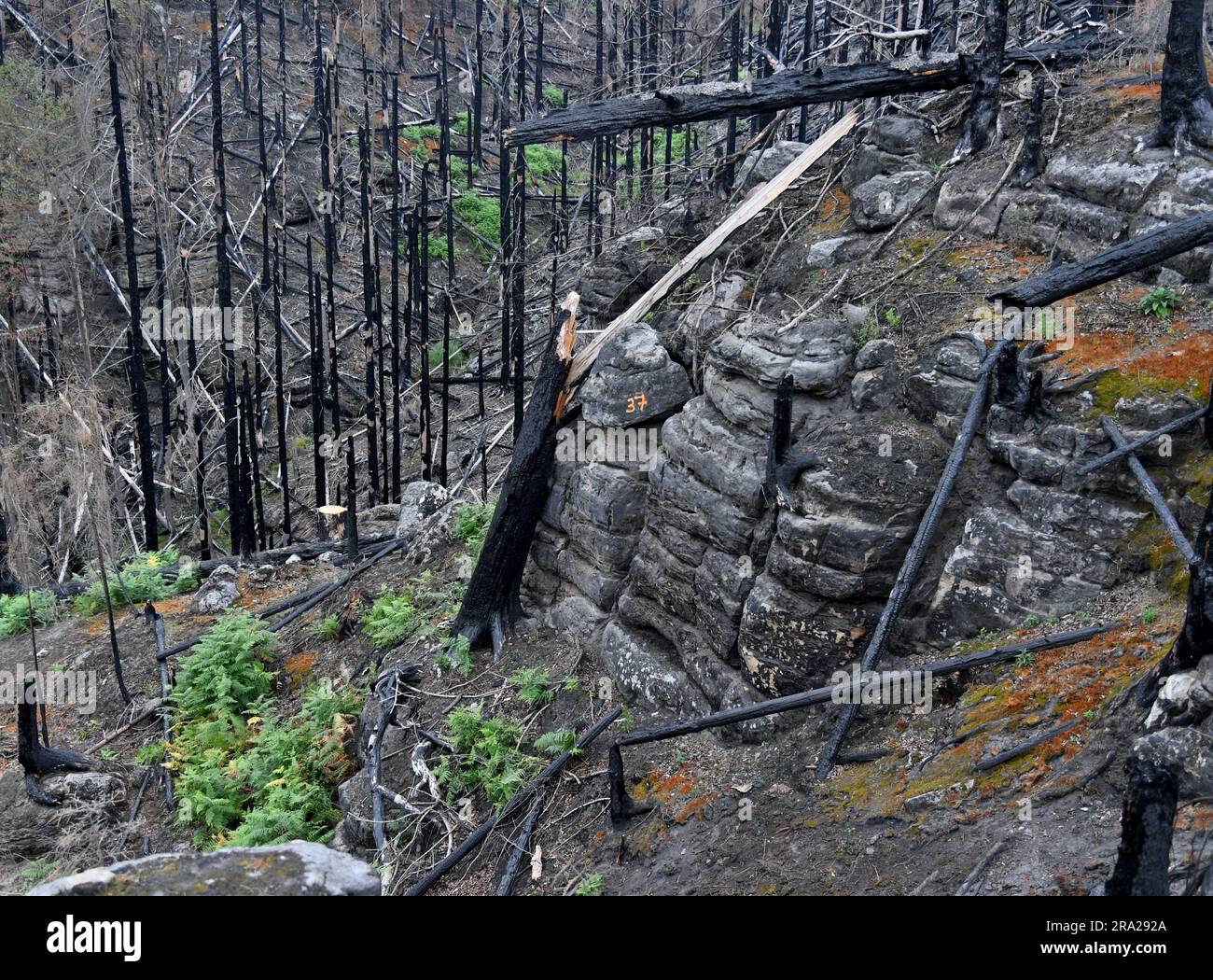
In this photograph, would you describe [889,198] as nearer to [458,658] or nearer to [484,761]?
[458,658]

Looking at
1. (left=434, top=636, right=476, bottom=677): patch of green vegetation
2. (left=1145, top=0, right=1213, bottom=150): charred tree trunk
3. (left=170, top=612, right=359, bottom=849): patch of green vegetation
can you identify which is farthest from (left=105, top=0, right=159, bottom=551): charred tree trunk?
(left=1145, top=0, right=1213, bottom=150): charred tree trunk

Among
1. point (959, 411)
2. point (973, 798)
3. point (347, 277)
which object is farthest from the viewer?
point (347, 277)

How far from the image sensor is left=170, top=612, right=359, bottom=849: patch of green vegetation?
1061 centimetres

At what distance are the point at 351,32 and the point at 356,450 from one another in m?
19.6

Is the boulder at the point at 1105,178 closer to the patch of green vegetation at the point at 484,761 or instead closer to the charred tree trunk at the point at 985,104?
the charred tree trunk at the point at 985,104

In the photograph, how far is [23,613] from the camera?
16.7 metres

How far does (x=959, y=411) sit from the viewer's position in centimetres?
849

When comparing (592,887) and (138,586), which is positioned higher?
(592,887)

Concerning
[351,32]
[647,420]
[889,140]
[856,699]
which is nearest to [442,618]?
[647,420]

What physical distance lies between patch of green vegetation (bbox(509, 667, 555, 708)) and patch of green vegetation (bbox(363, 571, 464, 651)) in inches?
77.3
